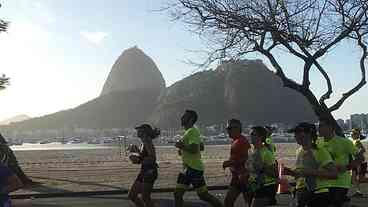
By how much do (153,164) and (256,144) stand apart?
1.70 m

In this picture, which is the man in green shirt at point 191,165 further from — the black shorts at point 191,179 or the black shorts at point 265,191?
the black shorts at point 265,191

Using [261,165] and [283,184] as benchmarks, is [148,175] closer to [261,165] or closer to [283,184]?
[261,165]

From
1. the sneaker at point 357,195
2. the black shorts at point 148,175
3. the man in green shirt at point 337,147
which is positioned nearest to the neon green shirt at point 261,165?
the man in green shirt at point 337,147

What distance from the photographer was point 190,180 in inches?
373

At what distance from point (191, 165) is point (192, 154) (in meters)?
0.16

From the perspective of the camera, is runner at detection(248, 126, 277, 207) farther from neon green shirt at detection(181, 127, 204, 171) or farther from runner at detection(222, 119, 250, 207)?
neon green shirt at detection(181, 127, 204, 171)

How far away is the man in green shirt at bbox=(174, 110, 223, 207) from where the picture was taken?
30.8 feet

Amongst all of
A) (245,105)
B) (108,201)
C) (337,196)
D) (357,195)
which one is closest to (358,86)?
(357,195)

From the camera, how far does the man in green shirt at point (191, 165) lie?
9.38 metres

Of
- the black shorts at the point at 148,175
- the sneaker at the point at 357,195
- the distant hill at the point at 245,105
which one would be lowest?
the sneaker at the point at 357,195

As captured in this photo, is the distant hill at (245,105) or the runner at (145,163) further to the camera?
the distant hill at (245,105)

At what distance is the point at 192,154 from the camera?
9.48 m

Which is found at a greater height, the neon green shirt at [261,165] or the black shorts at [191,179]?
the neon green shirt at [261,165]

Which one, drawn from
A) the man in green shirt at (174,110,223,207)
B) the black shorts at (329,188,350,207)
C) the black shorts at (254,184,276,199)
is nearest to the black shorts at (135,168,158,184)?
the man in green shirt at (174,110,223,207)
